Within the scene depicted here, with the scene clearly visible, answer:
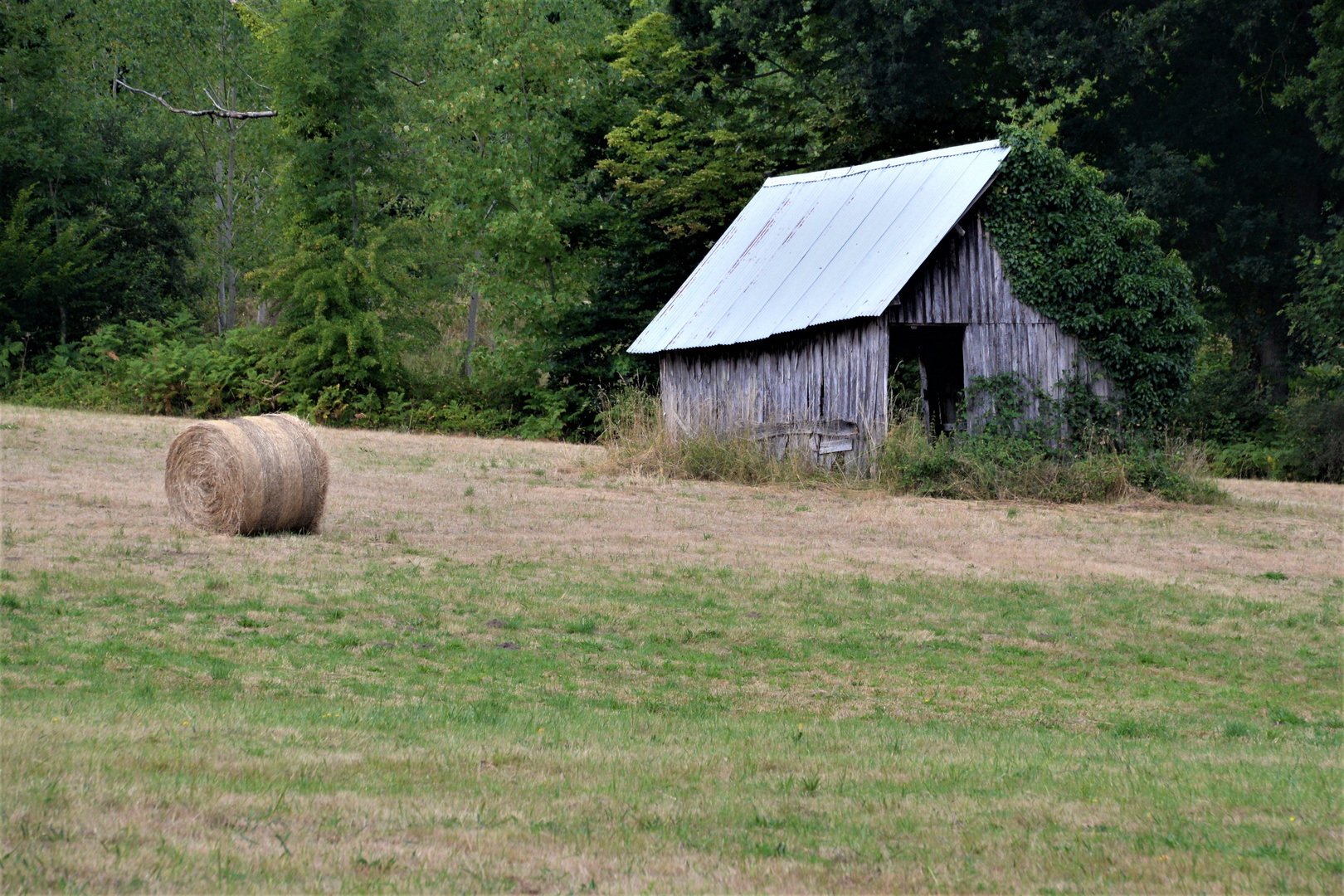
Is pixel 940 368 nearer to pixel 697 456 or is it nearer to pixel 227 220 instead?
pixel 697 456

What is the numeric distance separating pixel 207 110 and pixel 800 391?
34120 mm

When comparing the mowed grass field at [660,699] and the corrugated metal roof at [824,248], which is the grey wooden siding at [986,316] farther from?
the mowed grass field at [660,699]

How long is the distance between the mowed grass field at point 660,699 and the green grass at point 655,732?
0.03 meters

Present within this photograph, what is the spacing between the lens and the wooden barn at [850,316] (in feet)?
76.6

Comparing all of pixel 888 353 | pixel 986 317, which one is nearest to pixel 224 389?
pixel 888 353

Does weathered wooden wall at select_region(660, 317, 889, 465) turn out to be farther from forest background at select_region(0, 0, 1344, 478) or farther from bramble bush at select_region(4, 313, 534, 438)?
bramble bush at select_region(4, 313, 534, 438)

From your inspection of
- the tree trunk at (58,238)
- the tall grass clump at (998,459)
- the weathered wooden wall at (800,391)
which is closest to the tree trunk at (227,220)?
the tree trunk at (58,238)

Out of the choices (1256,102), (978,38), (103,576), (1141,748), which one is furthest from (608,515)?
(1256,102)

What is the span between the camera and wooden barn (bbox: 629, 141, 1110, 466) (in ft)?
76.6

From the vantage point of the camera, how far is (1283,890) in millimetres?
4762

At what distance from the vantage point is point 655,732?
7.71m

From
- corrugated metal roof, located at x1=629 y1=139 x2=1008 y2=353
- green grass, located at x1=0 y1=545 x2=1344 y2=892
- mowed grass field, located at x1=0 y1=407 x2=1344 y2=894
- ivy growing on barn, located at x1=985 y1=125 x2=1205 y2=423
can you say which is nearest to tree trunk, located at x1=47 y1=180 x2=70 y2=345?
corrugated metal roof, located at x1=629 y1=139 x2=1008 y2=353

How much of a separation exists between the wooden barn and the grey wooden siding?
2 centimetres

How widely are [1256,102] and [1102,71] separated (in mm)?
6307
